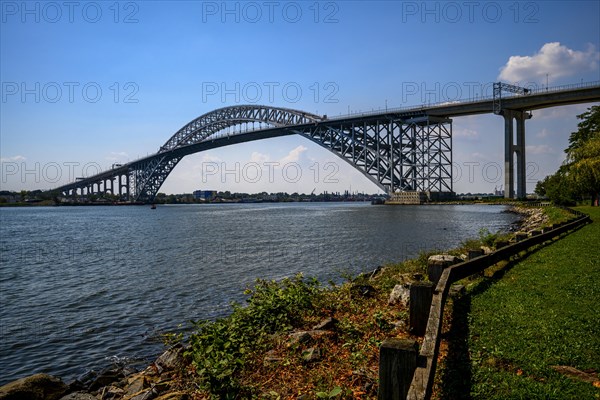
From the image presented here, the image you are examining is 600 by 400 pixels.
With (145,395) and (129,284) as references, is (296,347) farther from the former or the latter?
(129,284)

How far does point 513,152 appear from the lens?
81.2m

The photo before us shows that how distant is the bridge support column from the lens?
7944 centimetres

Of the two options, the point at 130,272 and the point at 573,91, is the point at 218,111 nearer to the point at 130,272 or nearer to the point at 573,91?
the point at 573,91

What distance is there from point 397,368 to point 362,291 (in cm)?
629

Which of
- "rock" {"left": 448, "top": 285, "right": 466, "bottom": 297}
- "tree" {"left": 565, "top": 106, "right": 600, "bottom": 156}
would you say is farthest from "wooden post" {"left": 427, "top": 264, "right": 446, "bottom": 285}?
"tree" {"left": 565, "top": 106, "right": 600, "bottom": 156}

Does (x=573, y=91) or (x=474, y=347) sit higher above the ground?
(x=573, y=91)

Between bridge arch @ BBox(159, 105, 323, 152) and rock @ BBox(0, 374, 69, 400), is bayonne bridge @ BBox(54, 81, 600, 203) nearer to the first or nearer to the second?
bridge arch @ BBox(159, 105, 323, 152)

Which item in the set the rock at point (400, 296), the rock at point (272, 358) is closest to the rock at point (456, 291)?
the rock at point (400, 296)

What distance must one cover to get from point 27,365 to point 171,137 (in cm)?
14383

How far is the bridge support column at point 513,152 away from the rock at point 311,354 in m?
83.9

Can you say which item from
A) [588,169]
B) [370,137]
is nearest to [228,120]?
[370,137]

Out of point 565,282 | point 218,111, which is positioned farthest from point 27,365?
point 218,111

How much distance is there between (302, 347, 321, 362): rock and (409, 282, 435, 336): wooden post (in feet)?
4.60

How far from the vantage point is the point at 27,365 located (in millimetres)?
7953
